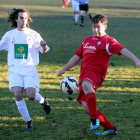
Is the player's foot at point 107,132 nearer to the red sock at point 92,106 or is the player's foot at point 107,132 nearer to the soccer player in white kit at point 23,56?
the red sock at point 92,106

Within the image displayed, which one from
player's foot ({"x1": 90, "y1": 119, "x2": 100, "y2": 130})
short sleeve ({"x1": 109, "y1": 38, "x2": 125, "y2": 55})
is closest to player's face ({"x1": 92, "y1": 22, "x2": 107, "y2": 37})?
short sleeve ({"x1": 109, "y1": 38, "x2": 125, "y2": 55})

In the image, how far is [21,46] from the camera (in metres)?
4.70

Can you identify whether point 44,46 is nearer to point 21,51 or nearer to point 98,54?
point 21,51

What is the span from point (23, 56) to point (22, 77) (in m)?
0.34

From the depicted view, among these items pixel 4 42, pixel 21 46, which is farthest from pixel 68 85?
pixel 4 42

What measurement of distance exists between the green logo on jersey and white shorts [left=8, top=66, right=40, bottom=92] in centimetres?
19

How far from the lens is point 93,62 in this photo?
411 cm

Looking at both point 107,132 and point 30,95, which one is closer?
point 107,132

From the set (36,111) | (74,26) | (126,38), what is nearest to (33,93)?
(36,111)

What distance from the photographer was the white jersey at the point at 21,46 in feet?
15.3

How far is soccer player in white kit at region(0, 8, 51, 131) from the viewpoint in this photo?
450 cm

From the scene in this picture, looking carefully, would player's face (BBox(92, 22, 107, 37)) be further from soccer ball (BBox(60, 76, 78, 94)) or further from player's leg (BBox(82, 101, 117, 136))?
soccer ball (BBox(60, 76, 78, 94))

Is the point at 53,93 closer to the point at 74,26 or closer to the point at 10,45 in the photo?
the point at 10,45

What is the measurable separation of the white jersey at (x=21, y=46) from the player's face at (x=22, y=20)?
81 millimetres
